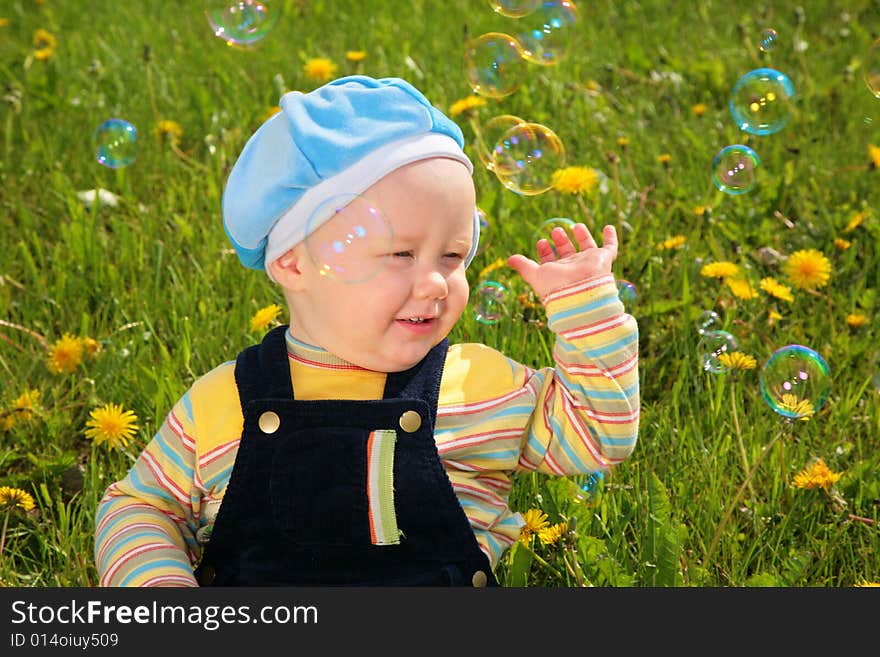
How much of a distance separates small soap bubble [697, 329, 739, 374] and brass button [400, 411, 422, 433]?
2.68ft

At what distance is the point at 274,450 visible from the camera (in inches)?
75.7

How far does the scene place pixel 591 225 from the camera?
3182 millimetres

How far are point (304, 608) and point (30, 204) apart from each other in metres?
2.13

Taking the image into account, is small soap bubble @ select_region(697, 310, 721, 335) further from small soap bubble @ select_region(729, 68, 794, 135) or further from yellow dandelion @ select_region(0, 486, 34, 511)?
yellow dandelion @ select_region(0, 486, 34, 511)

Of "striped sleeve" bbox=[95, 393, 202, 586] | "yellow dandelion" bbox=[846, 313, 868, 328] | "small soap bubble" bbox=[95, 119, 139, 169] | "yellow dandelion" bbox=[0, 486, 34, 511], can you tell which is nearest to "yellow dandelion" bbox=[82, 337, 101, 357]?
"yellow dandelion" bbox=[0, 486, 34, 511]

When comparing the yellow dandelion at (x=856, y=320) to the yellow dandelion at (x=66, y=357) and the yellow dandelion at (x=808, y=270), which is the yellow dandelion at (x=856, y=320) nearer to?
the yellow dandelion at (x=808, y=270)

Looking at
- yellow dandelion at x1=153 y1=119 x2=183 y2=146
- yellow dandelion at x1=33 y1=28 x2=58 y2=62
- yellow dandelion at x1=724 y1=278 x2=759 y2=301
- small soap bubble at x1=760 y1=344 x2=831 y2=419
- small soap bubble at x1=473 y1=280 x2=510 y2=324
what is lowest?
small soap bubble at x1=760 y1=344 x2=831 y2=419

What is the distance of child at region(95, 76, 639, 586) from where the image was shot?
1.88m

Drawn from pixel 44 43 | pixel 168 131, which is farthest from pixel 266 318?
pixel 44 43

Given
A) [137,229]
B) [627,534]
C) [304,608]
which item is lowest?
[304,608]

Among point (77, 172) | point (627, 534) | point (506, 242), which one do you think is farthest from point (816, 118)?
point (77, 172)

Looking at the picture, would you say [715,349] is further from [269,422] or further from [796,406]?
[269,422]

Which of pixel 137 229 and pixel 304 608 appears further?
pixel 137 229

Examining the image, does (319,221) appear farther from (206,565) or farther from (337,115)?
(206,565)
